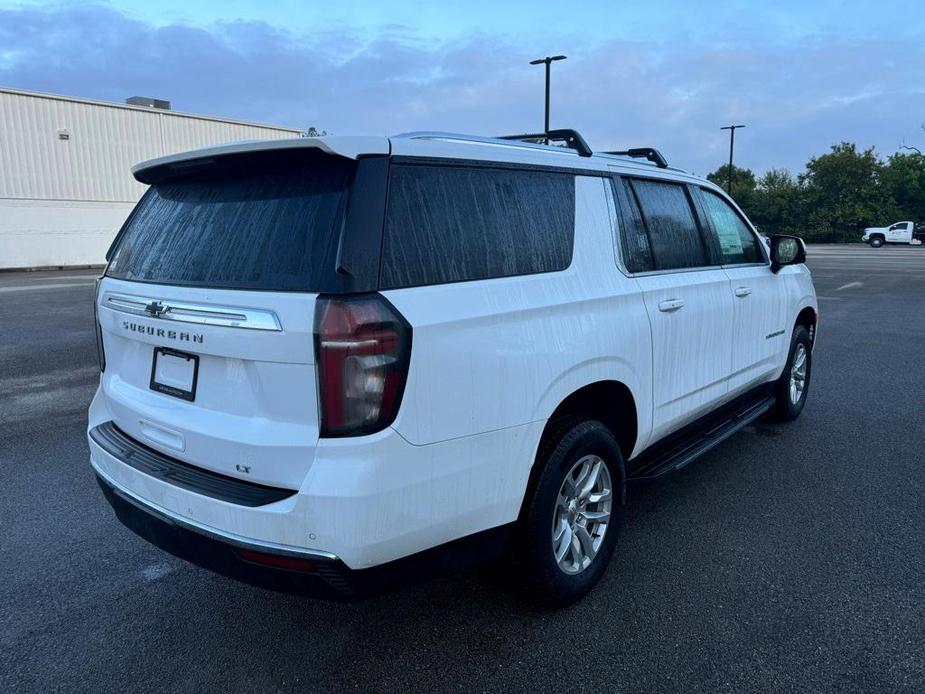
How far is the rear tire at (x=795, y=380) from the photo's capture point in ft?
17.7

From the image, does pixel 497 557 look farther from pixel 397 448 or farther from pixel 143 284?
pixel 143 284

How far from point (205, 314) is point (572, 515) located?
5.58 feet

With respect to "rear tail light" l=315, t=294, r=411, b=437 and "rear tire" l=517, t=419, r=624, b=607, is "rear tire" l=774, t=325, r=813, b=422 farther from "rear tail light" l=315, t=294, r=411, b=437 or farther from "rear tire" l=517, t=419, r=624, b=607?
"rear tail light" l=315, t=294, r=411, b=437

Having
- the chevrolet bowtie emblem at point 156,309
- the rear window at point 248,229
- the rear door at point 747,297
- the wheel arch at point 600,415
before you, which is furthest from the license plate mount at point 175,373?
the rear door at point 747,297

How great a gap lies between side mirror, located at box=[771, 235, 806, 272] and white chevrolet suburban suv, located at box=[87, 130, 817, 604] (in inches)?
76.0

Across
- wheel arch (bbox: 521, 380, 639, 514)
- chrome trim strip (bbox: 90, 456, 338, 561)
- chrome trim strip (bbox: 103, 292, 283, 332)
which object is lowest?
chrome trim strip (bbox: 90, 456, 338, 561)

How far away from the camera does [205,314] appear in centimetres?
237

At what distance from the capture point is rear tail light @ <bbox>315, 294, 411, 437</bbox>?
6.98 ft

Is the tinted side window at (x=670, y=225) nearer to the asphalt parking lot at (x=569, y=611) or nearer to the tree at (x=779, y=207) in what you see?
the asphalt parking lot at (x=569, y=611)

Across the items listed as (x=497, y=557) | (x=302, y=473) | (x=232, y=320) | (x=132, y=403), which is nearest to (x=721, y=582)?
(x=497, y=557)

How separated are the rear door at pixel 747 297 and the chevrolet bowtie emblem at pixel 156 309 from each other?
312 cm

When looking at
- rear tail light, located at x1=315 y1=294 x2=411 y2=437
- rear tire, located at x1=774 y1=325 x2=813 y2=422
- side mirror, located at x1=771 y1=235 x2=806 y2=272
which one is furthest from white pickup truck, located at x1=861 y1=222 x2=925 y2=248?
rear tail light, located at x1=315 y1=294 x2=411 y2=437

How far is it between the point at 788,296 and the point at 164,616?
447 centimetres

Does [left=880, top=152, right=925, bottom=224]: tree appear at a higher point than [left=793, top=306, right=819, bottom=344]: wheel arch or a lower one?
higher
